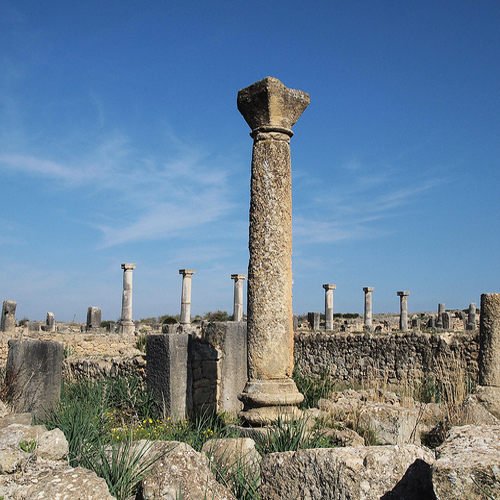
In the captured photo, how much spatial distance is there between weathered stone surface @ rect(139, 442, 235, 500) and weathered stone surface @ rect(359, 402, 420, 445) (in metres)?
3.28

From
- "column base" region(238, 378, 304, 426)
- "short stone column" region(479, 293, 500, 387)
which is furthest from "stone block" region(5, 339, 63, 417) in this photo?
"short stone column" region(479, 293, 500, 387)

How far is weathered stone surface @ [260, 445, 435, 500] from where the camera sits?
3328 mm

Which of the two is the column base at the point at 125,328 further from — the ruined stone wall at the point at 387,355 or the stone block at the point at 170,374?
the stone block at the point at 170,374

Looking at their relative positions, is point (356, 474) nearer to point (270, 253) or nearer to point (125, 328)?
point (270, 253)

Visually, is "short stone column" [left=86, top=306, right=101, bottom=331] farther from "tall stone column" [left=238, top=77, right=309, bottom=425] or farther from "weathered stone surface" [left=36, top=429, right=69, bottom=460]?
"weathered stone surface" [left=36, top=429, right=69, bottom=460]

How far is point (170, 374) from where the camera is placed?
25.2 feet

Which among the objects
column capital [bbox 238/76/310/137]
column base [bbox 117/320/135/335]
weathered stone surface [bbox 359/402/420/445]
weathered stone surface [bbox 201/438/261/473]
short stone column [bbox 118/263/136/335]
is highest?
column capital [bbox 238/76/310/137]

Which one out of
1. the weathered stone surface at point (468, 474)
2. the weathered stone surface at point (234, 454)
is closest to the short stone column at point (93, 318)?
the weathered stone surface at point (234, 454)

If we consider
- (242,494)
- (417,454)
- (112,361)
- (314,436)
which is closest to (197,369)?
(112,361)

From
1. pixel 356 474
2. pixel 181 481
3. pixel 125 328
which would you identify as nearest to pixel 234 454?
pixel 181 481

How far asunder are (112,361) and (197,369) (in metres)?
1.72

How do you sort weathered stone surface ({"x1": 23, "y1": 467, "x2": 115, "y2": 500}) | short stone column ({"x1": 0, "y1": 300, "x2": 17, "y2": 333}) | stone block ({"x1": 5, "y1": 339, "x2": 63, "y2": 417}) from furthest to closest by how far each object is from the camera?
1. short stone column ({"x1": 0, "y1": 300, "x2": 17, "y2": 333})
2. stone block ({"x1": 5, "y1": 339, "x2": 63, "y2": 417})
3. weathered stone surface ({"x1": 23, "y1": 467, "x2": 115, "y2": 500})

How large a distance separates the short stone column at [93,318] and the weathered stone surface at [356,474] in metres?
19.0

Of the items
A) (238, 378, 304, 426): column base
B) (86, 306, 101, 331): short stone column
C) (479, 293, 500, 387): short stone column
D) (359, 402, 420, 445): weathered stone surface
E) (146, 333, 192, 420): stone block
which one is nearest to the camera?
(238, 378, 304, 426): column base
